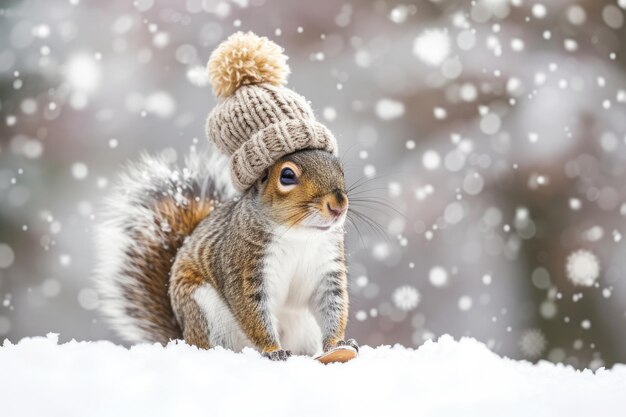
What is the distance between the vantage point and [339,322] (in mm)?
1143

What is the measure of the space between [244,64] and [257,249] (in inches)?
11.9

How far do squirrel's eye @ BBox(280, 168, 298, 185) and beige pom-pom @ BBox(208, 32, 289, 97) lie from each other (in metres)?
0.20

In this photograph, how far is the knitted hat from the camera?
110 cm

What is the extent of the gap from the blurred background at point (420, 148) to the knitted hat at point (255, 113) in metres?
0.78

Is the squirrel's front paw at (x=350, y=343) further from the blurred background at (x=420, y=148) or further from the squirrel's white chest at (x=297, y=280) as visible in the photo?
the blurred background at (x=420, y=148)

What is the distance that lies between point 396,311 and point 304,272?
982mm

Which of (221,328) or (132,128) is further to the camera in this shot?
(132,128)

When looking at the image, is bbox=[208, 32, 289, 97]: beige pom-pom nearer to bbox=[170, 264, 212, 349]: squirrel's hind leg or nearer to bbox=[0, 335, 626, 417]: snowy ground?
bbox=[170, 264, 212, 349]: squirrel's hind leg

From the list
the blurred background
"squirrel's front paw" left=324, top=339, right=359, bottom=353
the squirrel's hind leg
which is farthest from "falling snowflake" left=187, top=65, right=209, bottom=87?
"squirrel's front paw" left=324, top=339, right=359, bottom=353

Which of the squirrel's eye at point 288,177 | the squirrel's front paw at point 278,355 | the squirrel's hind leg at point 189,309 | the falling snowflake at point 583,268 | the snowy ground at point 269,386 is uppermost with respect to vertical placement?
the falling snowflake at point 583,268

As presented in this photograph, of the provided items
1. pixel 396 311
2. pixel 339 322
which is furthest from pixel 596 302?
pixel 339 322

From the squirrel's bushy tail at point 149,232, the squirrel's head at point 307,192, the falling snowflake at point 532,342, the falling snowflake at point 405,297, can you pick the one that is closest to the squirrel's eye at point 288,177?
the squirrel's head at point 307,192

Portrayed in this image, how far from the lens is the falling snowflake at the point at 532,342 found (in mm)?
2074

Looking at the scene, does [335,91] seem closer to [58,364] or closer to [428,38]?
[428,38]
